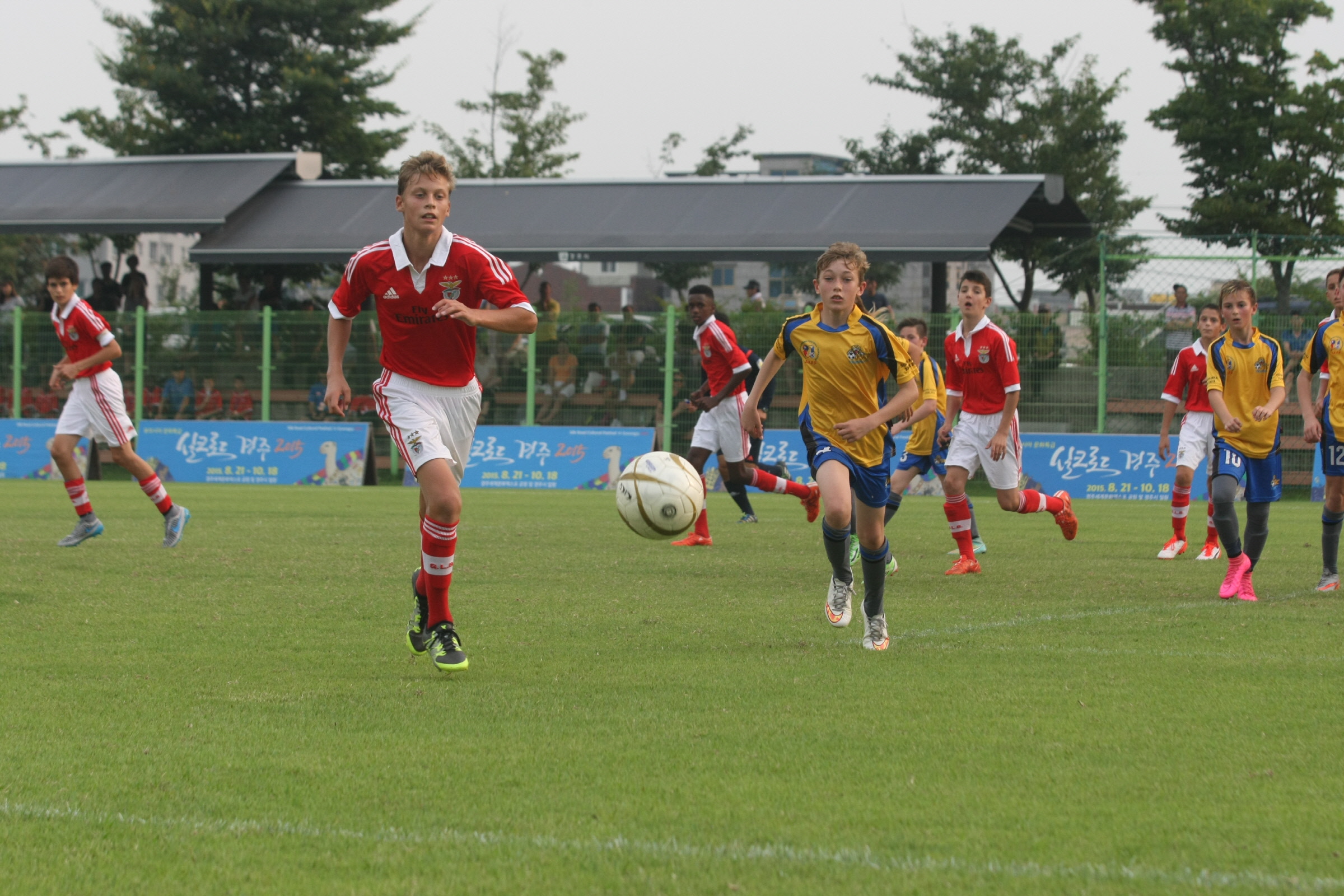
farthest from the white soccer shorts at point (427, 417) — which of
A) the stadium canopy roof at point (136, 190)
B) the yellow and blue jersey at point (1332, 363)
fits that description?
the stadium canopy roof at point (136, 190)

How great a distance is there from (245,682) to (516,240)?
2096cm

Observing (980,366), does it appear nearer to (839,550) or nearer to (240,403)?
(839,550)

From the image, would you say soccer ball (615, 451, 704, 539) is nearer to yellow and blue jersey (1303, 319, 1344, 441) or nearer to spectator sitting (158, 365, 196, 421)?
yellow and blue jersey (1303, 319, 1344, 441)

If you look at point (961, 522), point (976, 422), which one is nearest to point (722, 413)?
point (976, 422)

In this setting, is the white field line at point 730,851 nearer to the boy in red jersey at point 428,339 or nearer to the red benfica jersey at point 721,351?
the boy in red jersey at point 428,339

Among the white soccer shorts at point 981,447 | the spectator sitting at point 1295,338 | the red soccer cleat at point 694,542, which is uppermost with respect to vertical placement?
the spectator sitting at point 1295,338

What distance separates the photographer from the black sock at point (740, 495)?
14.1 meters

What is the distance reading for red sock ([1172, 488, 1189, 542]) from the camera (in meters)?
12.1

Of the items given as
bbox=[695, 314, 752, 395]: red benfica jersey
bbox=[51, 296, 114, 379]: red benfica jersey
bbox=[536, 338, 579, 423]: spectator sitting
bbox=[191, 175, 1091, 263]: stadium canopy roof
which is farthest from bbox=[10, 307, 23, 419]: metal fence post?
bbox=[695, 314, 752, 395]: red benfica jersey

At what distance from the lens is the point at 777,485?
12.6 m

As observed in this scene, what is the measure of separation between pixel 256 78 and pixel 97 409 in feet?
89.0

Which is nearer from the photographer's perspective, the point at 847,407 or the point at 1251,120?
the point at 847,407

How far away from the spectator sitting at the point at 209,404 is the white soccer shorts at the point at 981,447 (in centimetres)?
1719

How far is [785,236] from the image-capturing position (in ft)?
81.3
